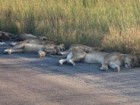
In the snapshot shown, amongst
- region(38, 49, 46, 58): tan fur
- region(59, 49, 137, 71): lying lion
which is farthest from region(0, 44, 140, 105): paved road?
region(38, 49, 46, 58): tan fur

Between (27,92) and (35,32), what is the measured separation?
6.95 meters

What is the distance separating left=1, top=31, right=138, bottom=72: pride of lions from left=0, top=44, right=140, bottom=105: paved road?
0.70 ft

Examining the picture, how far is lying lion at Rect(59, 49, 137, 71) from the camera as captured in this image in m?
10.8

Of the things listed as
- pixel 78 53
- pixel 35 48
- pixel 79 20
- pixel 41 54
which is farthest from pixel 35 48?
pixel 79 20

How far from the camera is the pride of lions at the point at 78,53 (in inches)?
426

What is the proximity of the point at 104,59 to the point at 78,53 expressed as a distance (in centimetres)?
76

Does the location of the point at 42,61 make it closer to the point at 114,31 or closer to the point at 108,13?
the point at 114,31

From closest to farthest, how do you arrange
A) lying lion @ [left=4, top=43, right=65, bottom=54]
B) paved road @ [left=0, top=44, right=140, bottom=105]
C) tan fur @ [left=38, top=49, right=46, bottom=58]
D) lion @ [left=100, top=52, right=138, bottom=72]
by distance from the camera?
1. paved road @ [left=0, top=44, right=140, bottom=105]
2. lion @ [left=100, top=52, right=138, bottom=72]
3. tan fur @ [left=38, top=49, right=46, bottom=58]
4. lying lion @ [left=4, top=43, right=65, bottom=54]

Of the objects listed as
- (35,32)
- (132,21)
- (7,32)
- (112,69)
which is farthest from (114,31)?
(7,32)

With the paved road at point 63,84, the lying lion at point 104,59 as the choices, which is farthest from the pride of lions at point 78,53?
the paved road at point 63,84

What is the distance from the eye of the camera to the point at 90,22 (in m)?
14.8

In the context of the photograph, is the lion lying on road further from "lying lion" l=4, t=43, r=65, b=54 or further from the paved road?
the paved road

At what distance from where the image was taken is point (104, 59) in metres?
11.0

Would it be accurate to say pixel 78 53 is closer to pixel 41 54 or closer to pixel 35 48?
pixel 41 54
